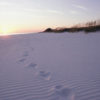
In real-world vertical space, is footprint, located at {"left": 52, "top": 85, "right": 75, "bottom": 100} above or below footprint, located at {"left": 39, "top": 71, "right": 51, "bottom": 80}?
below

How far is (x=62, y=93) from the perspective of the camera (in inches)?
62.4

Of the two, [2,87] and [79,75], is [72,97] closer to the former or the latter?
[79,75]

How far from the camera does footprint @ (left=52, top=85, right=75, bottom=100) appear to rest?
149cm

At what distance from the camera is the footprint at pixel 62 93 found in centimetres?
149

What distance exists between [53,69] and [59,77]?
42 cm

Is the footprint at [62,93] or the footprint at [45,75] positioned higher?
Answer: the footprint at [45,75]

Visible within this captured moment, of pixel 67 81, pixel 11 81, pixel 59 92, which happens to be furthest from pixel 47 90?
pixel 11 81

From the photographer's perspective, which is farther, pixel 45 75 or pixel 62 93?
pixel 45 75

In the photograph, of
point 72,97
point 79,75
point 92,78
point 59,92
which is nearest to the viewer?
point 72,97

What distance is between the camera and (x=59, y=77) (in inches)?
81.6

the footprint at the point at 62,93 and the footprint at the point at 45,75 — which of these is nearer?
the footprint at the point at 62,93

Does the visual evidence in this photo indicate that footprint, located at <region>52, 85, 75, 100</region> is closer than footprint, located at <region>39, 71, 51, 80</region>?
Yes

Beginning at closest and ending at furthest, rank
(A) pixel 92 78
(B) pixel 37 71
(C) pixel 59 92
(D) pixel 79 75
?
(C) pixel 59 92 → (A) pixel 92 78 → (D) pixel 79 75 → (B) pixel 37 71

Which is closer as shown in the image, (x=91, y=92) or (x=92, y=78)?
(x=91, y=92)
